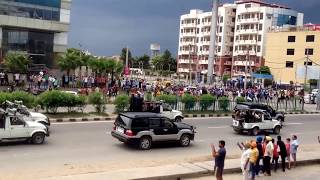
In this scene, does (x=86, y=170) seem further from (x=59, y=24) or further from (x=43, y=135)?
(x=59, y=24)

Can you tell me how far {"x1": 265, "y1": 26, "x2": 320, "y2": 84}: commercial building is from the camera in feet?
286

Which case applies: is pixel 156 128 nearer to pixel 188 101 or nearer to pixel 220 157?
pixel 220 157

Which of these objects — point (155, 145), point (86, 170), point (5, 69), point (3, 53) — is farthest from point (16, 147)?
point (3, 53)

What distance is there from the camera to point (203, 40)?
116625 millimetres

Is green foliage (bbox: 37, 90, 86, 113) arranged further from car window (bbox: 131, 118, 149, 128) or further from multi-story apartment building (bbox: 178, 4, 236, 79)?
multi-story apartment building (bbox: 178, 4, 236, 79)

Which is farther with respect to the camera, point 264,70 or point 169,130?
point 264,70

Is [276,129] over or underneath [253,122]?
underneath

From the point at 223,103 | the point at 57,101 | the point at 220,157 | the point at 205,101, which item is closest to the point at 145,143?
the point at 220,157

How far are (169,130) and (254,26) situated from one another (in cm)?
8420

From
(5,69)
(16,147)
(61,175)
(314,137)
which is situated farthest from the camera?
(5,69)

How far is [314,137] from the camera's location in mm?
27031

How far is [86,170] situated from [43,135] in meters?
4.72

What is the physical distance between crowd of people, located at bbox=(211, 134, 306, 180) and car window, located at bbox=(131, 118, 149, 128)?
433cm

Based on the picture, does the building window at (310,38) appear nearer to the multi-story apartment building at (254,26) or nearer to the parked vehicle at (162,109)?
the multi-story apartment building at (254,26)
